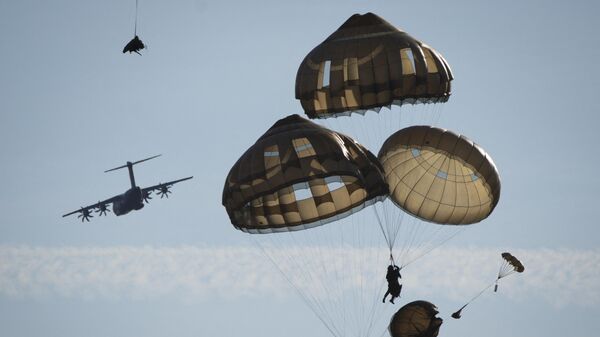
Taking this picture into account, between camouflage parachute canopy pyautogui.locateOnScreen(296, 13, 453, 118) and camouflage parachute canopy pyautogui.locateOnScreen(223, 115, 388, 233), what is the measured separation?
1.42 meters

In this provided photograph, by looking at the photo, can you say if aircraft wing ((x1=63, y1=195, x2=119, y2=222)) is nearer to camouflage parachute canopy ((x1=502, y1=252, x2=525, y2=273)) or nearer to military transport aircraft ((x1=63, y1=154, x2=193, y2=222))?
military transport aircraft ((x1=63, y1=154, x2=193, y2=222))

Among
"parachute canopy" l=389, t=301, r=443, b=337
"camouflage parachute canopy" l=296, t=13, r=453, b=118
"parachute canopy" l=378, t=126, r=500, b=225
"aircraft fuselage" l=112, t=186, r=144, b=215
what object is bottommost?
"parachute canopy" l=389, t=301, r=443, b=337

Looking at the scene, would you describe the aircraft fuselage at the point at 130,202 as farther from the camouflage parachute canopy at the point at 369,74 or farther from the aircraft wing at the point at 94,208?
the camouflage parachute canopy at the point at 369,74

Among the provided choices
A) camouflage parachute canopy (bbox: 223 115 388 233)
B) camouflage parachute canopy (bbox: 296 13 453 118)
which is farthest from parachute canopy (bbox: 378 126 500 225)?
camouflage parachute canopy (bbox: 223 115 388 233)

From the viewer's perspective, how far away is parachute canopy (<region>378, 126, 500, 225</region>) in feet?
148

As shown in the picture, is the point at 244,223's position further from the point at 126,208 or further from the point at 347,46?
the point at 126,208

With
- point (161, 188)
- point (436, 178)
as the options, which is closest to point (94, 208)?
point (161, 188)

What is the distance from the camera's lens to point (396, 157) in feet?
154

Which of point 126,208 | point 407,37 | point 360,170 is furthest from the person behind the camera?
point 126,208

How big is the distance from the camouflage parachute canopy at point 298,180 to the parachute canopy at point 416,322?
4.05 meters

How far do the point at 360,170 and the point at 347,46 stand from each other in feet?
17.2

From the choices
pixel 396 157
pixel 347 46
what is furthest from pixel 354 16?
pixel 396 157

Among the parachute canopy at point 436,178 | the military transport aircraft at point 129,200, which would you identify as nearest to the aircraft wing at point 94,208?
the military transport aircraft at point 129,200

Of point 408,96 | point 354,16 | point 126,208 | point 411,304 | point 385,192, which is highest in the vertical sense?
point 126,208
